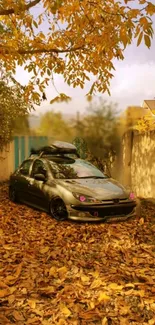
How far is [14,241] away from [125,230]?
7.07 feet

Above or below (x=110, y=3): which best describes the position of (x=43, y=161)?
below

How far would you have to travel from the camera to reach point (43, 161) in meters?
8.65

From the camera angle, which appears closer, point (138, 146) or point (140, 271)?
point (140, 271)

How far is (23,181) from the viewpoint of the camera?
912 centimetres

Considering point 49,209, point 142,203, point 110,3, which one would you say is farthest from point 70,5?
point 142,203

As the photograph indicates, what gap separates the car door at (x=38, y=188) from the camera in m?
8.05

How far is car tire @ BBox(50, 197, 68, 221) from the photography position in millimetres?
7395

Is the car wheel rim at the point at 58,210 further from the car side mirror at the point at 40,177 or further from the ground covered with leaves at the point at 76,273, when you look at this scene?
the car side mirror at the point at 40,177

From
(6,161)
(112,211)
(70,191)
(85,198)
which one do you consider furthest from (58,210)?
(6,161)

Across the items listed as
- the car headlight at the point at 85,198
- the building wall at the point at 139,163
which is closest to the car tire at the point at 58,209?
the car headlight at the point at 85,198

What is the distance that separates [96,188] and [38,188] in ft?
5.08

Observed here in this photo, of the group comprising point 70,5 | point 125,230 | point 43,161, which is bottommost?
point 125,230

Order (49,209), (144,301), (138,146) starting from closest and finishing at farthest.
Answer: (144,301), (49,209), (138,146)

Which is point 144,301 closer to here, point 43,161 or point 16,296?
point 16,296
